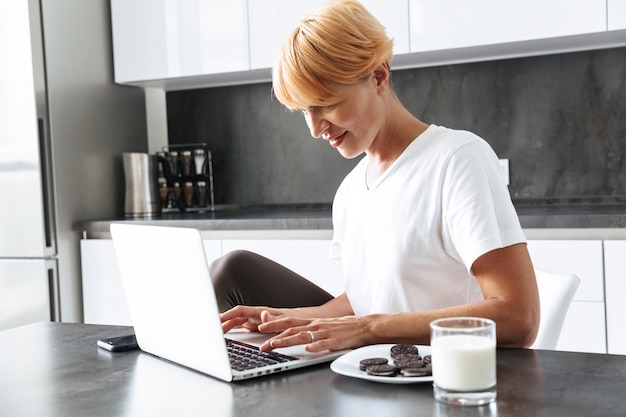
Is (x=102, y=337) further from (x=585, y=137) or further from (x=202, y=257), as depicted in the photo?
(x=585, y=137)

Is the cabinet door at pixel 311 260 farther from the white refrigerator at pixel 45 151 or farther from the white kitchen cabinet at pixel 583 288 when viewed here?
the white refrigerator at pixel 45 151

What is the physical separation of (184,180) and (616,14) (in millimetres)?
1800

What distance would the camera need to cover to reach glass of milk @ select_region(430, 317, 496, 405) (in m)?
0.88

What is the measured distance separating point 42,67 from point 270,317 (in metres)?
2.12

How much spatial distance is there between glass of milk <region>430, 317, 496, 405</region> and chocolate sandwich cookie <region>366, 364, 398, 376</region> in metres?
0.09

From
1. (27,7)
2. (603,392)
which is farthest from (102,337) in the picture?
(27,7)

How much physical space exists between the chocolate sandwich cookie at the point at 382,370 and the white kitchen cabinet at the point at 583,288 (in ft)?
4.92

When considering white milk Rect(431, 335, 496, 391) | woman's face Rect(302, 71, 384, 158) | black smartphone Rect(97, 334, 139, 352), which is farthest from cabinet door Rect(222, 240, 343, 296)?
white milk Rect(431, 335, 496, 391)

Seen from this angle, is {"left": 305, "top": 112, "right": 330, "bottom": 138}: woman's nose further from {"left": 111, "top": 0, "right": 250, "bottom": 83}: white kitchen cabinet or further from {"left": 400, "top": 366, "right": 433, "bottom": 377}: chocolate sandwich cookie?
{"left": 111, "top": 0, "right": 250, "bottom": 83}: white kitchen cabinet

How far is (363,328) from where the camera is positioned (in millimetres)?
1187

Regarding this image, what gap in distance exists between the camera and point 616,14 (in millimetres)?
2498

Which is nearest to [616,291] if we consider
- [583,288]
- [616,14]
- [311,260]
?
[583,288]

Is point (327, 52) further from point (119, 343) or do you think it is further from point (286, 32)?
point (286, 32)

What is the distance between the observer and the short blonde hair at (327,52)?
4.47 feet
